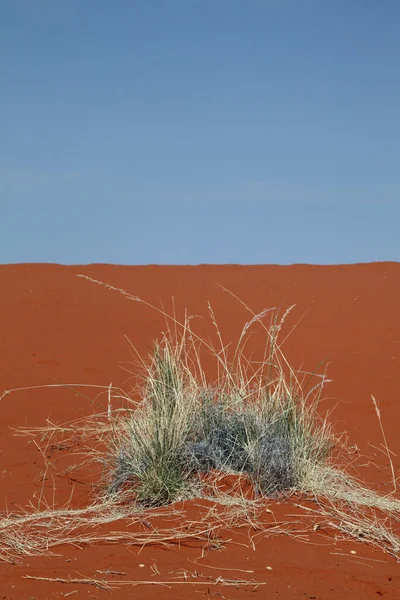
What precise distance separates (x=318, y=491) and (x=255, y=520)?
0.60 meters

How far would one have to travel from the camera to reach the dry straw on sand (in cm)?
485

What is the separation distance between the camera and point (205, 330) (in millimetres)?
12492

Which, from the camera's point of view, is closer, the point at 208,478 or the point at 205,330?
the point at 208,478

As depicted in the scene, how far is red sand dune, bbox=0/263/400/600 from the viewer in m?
4.27

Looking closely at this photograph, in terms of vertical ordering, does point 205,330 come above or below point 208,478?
above

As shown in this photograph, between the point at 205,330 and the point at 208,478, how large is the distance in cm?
705

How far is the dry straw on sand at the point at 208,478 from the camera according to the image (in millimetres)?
4848

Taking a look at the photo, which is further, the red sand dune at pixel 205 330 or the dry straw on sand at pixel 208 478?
the dry straw on sand at pixel 208 478

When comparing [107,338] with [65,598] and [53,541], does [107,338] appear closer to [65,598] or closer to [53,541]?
[53,541]

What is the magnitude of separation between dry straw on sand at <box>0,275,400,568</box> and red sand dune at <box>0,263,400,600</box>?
16 cm

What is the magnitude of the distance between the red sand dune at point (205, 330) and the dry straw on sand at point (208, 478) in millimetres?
161

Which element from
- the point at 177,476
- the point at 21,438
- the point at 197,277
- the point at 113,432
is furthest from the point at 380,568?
the point at 197,277

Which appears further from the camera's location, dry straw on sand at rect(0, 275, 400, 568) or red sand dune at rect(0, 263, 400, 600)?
dry straw on sand at rect(0, 275, 400, 568)

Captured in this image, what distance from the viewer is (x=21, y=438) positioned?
25.6 ft
